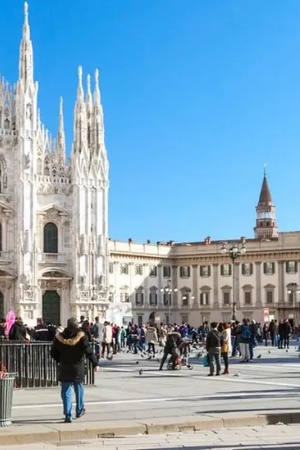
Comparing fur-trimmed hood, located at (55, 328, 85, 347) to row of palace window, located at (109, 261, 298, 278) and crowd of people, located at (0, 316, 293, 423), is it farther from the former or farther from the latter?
row of palace window, located at (109, 261, 298, 278)

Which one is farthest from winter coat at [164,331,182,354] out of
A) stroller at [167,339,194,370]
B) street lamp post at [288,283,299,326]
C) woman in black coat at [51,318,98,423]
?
street lamp post at [288,283,299,326]

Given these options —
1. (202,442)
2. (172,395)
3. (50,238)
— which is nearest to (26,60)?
(50,238)

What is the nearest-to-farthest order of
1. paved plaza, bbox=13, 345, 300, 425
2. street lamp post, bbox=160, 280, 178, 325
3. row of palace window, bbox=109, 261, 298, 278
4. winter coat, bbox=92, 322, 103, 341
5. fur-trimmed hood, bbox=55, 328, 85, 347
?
fur-trimmed hood, bbox=55, 328, 85, 347 → paved plaza, bbox=13, 345, 300, 425 → winter coat, bbox=92, 322, 103, 341 → row of palace window, bbox=109, 261, 298, 278 → street lamp post, bbox=160, 280, 178, 325

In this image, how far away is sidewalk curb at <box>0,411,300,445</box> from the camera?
12555 mm

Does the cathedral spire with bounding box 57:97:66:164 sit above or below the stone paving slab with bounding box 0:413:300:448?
above

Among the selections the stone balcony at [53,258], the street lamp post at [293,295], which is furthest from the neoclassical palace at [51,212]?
the street lamp post at [293,295]

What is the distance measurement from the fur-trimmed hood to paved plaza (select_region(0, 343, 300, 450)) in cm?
121

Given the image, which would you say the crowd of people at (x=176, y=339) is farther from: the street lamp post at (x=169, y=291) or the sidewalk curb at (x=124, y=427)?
the street lamp post at (x=169, y=291)

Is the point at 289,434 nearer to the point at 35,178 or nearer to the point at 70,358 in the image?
the point at 70,358

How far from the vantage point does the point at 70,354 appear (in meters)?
13.9

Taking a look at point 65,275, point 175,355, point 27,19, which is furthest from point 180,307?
point 175,355

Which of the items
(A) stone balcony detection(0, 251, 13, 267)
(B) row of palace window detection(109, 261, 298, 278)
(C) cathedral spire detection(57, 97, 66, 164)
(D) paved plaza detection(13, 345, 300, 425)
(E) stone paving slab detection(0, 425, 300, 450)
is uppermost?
(C) cathedral spire detection(57, 97, 66, 164)

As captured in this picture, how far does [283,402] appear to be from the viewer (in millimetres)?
16531

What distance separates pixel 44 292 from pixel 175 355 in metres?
31.6
